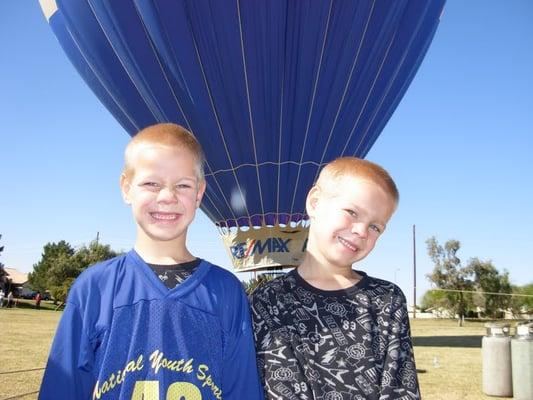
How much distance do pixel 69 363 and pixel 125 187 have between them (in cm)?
66

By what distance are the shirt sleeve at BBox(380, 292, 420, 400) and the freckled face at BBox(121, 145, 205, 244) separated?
867mm

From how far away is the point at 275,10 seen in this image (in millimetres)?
10102

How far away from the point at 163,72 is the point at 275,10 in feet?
8.76

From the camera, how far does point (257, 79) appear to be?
11.2m

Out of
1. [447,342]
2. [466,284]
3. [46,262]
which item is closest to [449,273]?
[466,284]

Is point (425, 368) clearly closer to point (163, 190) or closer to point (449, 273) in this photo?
point (163, 190)

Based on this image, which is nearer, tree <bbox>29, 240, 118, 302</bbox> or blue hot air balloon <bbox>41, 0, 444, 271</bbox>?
blue hot air balloon <bbox>41, 0, 444, 271</bbox>

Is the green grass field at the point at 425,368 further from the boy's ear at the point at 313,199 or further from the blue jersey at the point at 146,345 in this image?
the boy's ear at the point at 313,199

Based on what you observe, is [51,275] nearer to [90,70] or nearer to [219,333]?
[90,70]

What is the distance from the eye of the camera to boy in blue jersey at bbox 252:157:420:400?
1.86 metres

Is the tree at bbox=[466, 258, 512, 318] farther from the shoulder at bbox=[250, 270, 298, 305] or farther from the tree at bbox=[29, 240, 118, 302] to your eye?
the shoulder at bbox=[250, 270, 298, 305]

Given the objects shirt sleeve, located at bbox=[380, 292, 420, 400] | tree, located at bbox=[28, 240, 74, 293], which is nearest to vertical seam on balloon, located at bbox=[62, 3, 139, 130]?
shirt sleeve, located at bbox=[380, 292, 420, 400]

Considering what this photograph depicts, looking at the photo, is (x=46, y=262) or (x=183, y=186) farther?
(x=46, y=262)

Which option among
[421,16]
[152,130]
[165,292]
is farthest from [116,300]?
[421,16]
